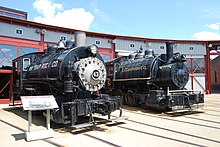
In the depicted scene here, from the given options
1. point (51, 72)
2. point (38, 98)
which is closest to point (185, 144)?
point (38, 98)

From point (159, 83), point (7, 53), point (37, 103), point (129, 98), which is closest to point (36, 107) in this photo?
point (37, 103)

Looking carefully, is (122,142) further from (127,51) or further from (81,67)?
(127,51)

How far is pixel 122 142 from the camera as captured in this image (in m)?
5.89

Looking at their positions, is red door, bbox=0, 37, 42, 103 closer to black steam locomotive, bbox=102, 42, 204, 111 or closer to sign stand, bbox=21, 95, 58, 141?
black steam locomotive, bbox=102, 42, 204, 111

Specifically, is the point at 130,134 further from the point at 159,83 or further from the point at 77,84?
the point at 159,83

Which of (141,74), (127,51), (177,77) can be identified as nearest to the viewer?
(177,77)

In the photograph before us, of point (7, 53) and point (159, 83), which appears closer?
point (159, 83)

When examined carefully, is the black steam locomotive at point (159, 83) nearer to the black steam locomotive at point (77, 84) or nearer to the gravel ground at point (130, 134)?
the gravel ground at point (130, 134)

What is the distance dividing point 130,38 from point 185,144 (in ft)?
58.3

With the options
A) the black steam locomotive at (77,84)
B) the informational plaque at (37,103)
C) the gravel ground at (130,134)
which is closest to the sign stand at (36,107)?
the informational plaque at (37,103)

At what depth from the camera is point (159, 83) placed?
37.4 ft

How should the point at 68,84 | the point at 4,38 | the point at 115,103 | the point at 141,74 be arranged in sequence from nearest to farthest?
the point at 68,84 < the point at 115,103 < the point at 141,74 < the point at 4,38

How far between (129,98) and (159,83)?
2.86m

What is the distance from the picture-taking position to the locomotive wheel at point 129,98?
1323 centimetres
